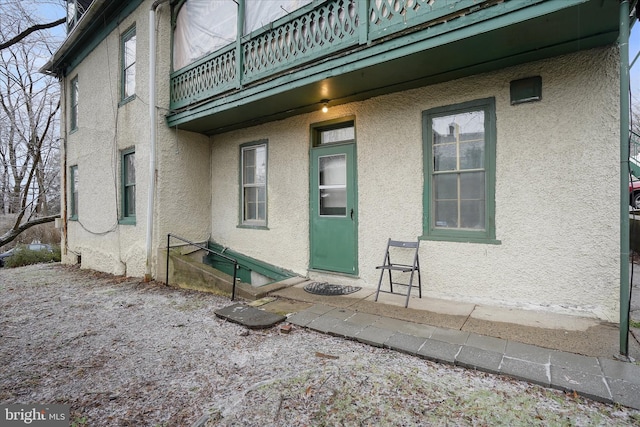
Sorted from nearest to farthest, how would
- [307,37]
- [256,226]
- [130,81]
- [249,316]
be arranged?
[249,316] < [307,37] < [256,226] < [130,81]

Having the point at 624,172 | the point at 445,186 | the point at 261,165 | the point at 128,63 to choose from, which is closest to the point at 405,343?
the point at 445,186

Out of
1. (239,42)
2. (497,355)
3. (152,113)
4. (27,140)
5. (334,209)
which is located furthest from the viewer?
(27,140)

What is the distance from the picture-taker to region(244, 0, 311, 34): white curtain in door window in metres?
4.95

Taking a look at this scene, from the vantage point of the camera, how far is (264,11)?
5.25 meters

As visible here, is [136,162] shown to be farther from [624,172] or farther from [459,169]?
[624,172]

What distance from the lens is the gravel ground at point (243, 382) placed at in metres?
2.27

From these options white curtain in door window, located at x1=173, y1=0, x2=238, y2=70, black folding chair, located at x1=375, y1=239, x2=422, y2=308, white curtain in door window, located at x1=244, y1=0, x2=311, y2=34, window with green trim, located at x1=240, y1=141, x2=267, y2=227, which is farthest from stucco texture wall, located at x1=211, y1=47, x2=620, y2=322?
white curtain in door window, located at x1=173, y1=0, x2=238, y2=70

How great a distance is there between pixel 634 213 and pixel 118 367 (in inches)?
488

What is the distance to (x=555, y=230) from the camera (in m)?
3.85

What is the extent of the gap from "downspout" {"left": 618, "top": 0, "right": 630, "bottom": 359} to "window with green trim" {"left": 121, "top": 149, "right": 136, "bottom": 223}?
8579 mm

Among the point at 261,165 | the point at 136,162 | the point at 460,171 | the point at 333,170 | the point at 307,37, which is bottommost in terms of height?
the point at 460,171

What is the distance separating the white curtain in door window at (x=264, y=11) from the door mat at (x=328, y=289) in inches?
169

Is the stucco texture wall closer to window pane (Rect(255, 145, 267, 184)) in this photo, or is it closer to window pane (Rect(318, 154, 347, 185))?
window pane (Rect(318, 154, 347, 185))

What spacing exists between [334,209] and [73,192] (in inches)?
367
